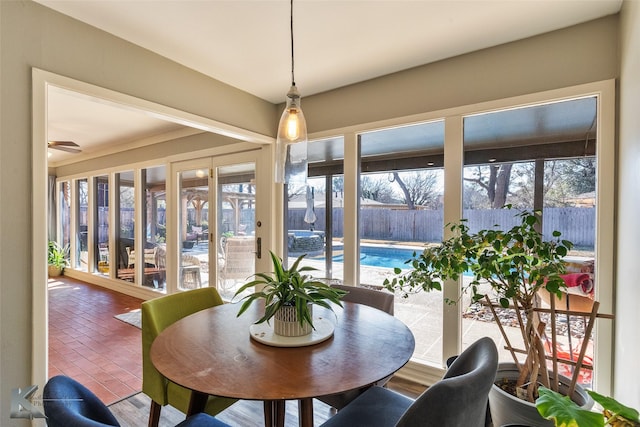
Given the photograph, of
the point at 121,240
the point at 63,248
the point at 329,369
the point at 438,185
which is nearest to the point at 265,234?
the point at 438,185

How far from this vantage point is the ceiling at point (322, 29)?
1.80 metres

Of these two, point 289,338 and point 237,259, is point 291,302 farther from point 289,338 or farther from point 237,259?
point 237,259

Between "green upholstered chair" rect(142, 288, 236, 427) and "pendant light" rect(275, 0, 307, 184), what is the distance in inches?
38.1

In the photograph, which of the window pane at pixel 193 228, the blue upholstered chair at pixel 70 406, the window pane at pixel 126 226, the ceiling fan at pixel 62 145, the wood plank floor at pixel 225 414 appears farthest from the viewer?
the window pane at pixel 126 226

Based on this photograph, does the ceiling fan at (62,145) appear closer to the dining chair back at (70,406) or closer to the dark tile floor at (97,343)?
the dark tile floor at (97,343)

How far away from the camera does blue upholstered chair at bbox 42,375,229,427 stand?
2.48 feet

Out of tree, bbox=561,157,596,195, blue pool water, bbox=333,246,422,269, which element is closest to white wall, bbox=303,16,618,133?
tree, bbox=561,157,596,195

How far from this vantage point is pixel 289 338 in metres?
1.40

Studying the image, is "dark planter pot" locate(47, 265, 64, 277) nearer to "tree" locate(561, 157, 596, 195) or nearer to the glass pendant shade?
the glass pendant shade

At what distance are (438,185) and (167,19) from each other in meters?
2.18

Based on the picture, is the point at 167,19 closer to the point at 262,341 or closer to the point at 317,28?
the point at 317,28

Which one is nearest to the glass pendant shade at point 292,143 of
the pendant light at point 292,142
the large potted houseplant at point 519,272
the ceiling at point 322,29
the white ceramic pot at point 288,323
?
the pendant light at point 292,142

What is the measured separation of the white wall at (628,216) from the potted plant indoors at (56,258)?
8379 millimetres

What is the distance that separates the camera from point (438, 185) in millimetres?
2539
